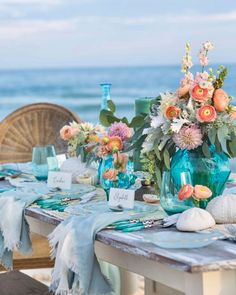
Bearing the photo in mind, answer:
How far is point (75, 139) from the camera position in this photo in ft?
9.50

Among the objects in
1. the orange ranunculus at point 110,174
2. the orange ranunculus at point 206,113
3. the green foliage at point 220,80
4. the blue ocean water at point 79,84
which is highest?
the blue ocean water at point 79,84

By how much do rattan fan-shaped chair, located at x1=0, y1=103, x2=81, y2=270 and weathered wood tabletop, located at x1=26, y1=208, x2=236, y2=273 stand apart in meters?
1.80

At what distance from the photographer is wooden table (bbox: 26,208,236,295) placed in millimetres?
1815

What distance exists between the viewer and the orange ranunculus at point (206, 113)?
2.26 meters

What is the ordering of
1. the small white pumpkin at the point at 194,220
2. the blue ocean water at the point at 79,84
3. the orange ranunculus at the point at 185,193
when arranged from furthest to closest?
1. the blue ocean water at the point at 79,84
2. the orange ranunculus at the point at 185,193
3. the small white pumpkin at the point at 194,220

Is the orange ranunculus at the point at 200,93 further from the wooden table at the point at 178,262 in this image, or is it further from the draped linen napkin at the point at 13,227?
the draped linen napkin at the point at 13,227

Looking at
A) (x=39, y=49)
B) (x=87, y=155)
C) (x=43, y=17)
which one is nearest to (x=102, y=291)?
(x=87, y=155)

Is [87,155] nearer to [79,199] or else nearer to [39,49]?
[79,199]

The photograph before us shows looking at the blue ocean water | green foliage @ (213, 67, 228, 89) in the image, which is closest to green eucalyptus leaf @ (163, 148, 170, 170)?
green foliage @ (213, 67, 228, 89)

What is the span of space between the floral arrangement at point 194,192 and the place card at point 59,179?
0.60 meters

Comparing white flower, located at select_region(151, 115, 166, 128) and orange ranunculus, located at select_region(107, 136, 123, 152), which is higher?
white flower, located at select_region(151, 115, 166, 128)

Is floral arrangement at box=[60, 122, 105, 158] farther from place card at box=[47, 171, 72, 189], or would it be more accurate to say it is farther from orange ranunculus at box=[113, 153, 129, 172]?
orange ranunculus at box=[113, 153, 129, 172]

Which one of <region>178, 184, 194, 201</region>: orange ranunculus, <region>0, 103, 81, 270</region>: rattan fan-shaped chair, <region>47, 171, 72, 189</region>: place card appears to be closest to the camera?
<region>178, 184, 194, 201</region>: orange ranunculus

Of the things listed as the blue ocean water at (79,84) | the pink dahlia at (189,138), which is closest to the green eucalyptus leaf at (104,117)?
the pink dahlia at (189,138)
